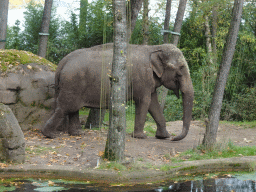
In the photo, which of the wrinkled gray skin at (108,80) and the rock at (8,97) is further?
the rock at (8,97)

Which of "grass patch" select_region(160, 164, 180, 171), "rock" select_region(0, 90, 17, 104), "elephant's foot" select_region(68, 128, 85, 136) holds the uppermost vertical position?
"rock" select_region(0, 90, 17, 104)

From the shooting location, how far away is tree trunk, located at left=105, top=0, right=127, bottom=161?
18.8 ft

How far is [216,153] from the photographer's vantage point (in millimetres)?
6699

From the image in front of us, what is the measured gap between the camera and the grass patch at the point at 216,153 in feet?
21.5

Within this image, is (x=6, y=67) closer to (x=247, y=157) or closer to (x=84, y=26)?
(x=247, y=157)

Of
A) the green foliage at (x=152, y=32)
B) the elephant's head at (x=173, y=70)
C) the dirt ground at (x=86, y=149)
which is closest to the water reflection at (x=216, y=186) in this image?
the dirt ground at (x=86, y=149)

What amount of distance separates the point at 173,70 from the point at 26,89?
3838mm

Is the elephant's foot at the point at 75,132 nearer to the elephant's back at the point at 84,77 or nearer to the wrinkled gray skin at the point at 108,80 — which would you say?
the wrinkled gray skin at the point at 108,80

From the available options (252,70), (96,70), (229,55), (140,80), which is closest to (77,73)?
(96,70)

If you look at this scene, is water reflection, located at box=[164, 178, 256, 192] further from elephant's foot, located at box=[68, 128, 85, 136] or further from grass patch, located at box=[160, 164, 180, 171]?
elephant's foot, located at box=[68, 128, 85, 136]

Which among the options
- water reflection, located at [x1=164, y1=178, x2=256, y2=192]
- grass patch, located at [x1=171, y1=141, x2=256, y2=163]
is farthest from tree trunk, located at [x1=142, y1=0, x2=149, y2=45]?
water reflection, located at [x1=164, y1=178, x2=256, y2=192]

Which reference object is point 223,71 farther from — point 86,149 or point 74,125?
point 74,125

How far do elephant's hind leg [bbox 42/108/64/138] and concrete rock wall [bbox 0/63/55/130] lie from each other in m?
1.01

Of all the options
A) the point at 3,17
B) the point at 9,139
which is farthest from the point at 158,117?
the point at 3,17
